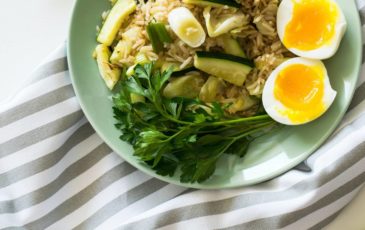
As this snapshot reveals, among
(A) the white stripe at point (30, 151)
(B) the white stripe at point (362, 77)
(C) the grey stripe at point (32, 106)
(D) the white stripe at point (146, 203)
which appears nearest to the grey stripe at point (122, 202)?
(D) the white stripe at point (146, 203)

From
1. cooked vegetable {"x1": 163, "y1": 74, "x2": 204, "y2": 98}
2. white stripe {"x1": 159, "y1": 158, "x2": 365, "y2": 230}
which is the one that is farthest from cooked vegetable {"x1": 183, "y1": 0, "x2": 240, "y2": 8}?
white stripe {"x1": 159, "y1": 158, "x2": 365, "y2": 230}

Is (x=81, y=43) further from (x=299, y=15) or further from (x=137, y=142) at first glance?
(x=299, y=15)

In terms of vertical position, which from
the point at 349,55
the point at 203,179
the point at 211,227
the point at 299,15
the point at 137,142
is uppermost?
the point at 299,15

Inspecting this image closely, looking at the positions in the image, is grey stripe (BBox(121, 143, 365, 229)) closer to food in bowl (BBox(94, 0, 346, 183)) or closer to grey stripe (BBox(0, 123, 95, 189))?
food in bowl (BBox(94, 0, 346, 183))

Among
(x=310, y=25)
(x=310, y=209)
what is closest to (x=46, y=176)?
(x=310, y=209)

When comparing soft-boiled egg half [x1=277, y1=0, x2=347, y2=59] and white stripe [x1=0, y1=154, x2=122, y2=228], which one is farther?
white stripe [x1=0, y1=154, x2=122, y2=228]

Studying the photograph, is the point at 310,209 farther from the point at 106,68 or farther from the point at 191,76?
the point at 106,68

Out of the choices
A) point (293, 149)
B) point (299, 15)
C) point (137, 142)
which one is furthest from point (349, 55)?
point (137, 142)
